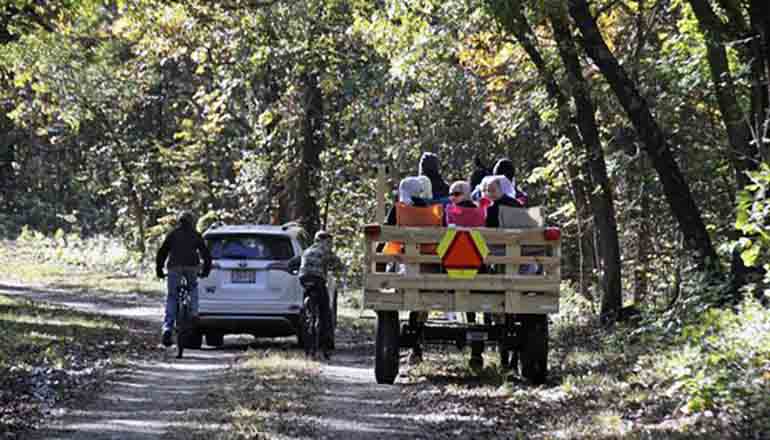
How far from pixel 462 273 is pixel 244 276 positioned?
5.92m

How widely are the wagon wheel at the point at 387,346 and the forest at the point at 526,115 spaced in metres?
1.47

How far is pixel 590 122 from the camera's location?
19.5 metres

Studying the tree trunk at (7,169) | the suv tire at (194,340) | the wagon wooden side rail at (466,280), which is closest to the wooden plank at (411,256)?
the wagon wooden side rail at (466,280)

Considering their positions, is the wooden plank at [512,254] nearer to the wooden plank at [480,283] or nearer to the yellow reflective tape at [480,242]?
the wooden plank at [480,283]

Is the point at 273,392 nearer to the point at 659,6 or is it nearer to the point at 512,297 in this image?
the point at 512,297

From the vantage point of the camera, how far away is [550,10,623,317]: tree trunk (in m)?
18.0

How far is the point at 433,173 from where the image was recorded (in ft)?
50.6

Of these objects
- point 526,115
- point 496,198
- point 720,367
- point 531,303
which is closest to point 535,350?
point 531,303

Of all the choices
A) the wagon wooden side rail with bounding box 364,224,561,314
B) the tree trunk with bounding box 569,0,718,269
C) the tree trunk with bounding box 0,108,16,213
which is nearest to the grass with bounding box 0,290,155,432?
the wagon wooden side rail with bounding box 364,224,561,314

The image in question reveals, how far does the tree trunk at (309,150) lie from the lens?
31.1m

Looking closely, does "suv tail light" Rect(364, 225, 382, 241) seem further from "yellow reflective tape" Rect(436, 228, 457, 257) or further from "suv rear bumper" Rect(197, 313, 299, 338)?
"suv rear bumper" Rect(197, 313, 299, 338)

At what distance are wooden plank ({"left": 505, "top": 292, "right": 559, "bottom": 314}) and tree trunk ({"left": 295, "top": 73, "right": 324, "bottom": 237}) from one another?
1814cm

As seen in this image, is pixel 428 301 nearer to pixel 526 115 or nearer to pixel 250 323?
pixel 250 323

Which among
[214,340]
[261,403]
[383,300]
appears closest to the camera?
[261,403]
